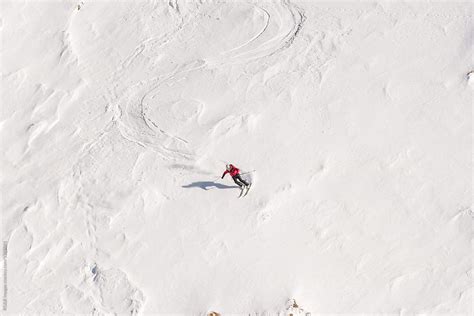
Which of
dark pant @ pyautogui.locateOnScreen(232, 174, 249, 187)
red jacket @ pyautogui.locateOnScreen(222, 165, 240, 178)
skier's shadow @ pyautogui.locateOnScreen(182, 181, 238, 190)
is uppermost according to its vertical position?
red jacket @ pyautogui.locateOnScreen(222, 165, 240, 178)

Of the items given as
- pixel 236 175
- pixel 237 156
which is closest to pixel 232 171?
pixel 236 175

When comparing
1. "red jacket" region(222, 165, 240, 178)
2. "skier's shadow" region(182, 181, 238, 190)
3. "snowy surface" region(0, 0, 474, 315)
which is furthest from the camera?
"skier's shadow" region(182, 181, 238, 190)

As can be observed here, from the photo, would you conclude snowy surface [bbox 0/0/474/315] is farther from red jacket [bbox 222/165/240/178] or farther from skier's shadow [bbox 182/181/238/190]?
red jacket [bbox 222/165/240/178]

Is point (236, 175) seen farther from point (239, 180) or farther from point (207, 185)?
point (207, 185)

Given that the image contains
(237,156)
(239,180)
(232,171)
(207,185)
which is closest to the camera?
(232,171)

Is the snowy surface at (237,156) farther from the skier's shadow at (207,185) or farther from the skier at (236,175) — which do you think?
the skier at (236,175)

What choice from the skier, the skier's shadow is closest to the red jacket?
the skier
